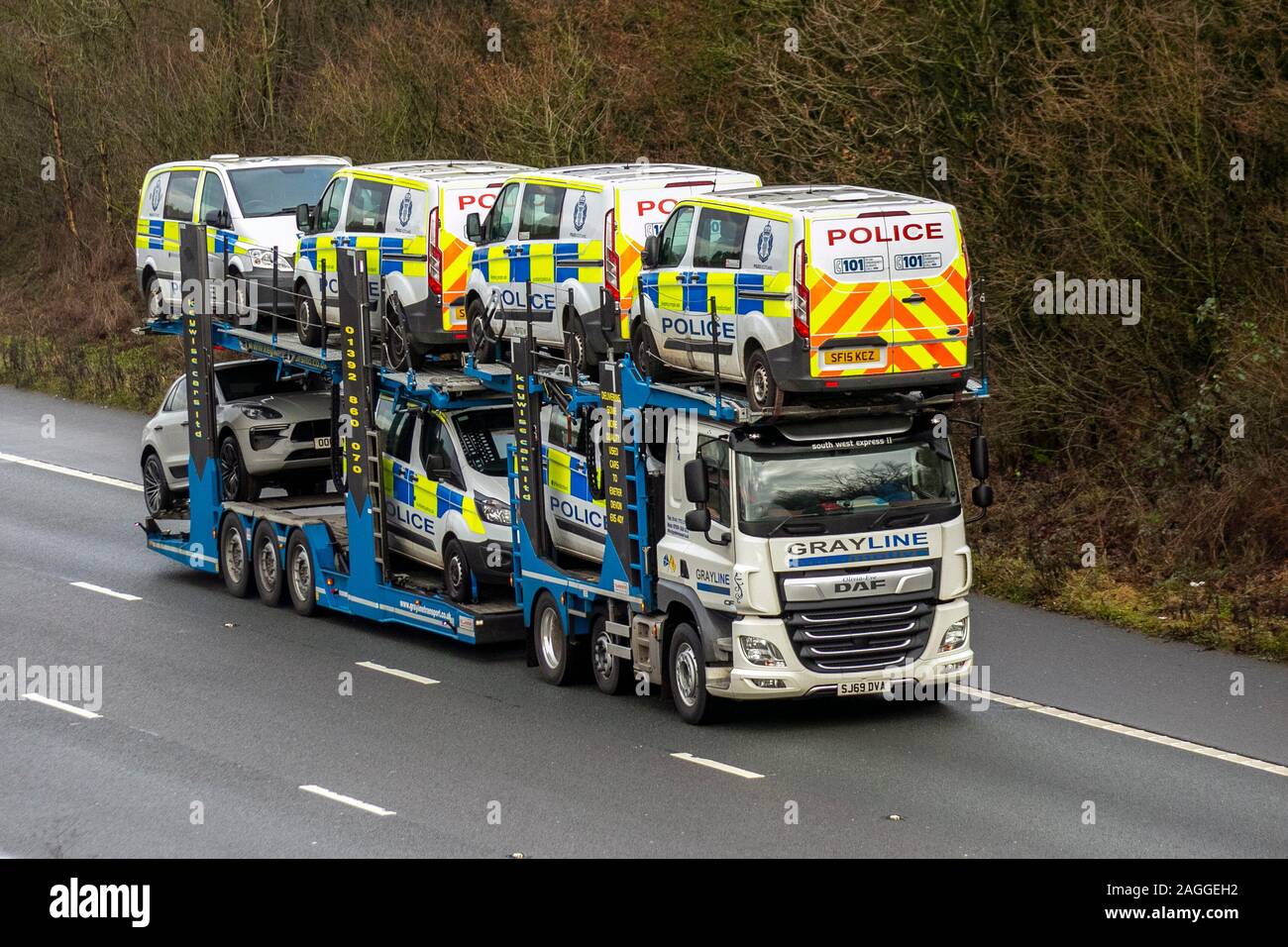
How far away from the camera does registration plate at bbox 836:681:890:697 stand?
49.9 feet

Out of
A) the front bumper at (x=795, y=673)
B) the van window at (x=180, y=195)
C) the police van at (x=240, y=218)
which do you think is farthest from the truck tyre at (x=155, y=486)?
the front bumper at (x=795, y=673)

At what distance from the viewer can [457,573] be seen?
18.9 m

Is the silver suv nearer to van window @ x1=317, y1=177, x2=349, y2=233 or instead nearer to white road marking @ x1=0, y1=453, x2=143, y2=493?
van window @ x1=317, y1=177, x2=349, y2=233

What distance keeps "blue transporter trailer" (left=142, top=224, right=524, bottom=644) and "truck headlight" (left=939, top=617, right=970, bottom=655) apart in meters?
4.44

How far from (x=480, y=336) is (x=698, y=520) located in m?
4.63

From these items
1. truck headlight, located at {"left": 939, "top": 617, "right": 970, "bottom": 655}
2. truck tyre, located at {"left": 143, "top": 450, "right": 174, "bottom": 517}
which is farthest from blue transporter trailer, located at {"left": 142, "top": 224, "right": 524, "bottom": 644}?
truck headlight, located at {"left": 939, "top": 617, "right": 970, "bottom": 655}

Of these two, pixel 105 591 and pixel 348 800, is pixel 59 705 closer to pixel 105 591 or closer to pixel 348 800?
pixel 348 800

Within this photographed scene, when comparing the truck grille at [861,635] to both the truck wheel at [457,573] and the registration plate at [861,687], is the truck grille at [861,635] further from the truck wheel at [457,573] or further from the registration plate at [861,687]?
the truck wheel at [457,573]

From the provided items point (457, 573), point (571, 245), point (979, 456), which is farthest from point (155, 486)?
point (979, 456)

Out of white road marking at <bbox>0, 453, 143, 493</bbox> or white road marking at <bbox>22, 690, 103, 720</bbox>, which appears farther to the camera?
white road marking at <bbox>0, 453, 143, 493</bbox>

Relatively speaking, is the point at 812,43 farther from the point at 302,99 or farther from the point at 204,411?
the point at 302,99

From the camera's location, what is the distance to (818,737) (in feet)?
50.8

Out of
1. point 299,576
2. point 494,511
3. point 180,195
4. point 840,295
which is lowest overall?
point 299,576
